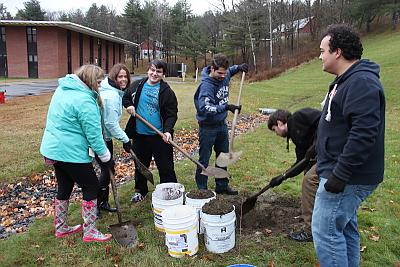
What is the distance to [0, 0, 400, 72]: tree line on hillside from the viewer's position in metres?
44.2

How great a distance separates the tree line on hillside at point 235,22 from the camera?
44.2 meters

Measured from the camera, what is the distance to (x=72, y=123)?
3771mm

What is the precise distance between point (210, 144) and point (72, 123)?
2016mm

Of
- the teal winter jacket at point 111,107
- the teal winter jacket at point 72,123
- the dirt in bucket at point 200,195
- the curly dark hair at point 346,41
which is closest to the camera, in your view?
the curly dark hair at point 346,41

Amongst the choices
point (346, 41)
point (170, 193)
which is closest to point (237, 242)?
point (170, 193)

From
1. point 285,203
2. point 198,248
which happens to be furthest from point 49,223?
point 285,203

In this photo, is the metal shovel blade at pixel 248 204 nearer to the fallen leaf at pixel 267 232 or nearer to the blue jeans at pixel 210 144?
the fallen leaf at pixel 267 232

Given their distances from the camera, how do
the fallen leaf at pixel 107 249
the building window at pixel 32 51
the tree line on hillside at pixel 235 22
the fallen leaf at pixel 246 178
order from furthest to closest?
the tree line on hillside at pixel 235 22 < the building window at pixel 32 51 < the fallen leaf at pixel 246 178 < the fallen leaf at pixel 107 249

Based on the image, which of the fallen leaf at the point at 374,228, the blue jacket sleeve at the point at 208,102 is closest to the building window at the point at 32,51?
the blue jacket sleeve at the point at 208,102

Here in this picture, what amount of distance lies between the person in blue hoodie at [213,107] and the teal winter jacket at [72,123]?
156 cm

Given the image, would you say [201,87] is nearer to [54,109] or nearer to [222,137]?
[222,137]

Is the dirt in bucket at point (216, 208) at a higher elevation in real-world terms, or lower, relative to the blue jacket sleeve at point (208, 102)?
lower

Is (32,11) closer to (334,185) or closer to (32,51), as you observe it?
(32,51)

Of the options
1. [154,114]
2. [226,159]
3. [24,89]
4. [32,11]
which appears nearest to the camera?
[154,114]
